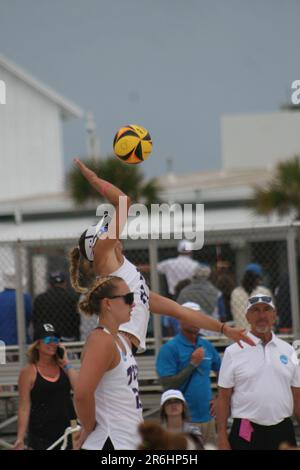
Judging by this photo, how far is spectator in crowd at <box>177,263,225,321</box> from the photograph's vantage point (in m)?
10.7

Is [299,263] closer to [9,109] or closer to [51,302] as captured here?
[51,302]

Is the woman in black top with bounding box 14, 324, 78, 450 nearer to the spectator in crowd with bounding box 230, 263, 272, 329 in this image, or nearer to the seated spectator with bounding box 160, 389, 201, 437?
the seated spectator with bounding box 160, 389, 201, 437

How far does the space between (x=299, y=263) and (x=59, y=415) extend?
6.18 m

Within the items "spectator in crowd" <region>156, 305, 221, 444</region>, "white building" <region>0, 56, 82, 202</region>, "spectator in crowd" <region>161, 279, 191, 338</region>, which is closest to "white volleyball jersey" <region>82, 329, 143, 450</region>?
"spectator in crowd" <region>156, 305, 221, 444</region>

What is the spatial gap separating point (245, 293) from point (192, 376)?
252cm

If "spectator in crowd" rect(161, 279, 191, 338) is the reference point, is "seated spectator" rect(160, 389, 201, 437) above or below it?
below

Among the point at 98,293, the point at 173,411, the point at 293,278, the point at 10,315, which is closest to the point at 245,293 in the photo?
the point at 293,278

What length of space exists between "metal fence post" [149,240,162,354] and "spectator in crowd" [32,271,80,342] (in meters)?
0.99

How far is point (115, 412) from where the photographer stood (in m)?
5.03

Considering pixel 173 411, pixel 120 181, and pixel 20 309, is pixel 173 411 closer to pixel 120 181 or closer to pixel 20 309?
pixel 20 309

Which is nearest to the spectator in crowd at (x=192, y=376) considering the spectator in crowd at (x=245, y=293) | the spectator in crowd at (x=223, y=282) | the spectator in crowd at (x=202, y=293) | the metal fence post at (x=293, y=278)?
the metal fence post at (x=293, y=278)

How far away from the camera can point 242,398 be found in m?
6.84
